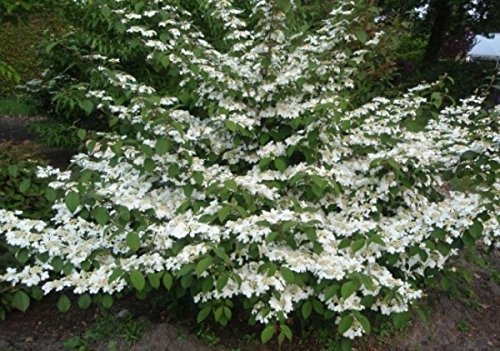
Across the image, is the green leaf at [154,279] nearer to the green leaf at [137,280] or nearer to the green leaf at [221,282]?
the green leaf at [137,280]

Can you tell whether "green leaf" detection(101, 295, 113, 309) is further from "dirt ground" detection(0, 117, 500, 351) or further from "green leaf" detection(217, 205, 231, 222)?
"green leaf" detection(217, 205, 231, 222)

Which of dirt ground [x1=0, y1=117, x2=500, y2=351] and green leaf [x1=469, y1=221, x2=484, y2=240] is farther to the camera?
dirt ground [x1=0, y1=117, x2=500, y2=351]

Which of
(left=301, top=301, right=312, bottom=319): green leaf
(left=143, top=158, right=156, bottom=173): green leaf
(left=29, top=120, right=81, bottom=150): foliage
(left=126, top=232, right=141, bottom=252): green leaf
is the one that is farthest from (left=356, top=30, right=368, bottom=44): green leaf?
(left=29, top=120, right=81, bottom=150): foliage

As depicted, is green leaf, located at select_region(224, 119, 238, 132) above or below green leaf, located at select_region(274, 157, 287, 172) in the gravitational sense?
above

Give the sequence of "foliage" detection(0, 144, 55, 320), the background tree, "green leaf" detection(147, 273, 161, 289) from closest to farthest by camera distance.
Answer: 1. "green leaf" detection(147, 273, 161, 289)
2. "foliage" detection(0, 144, 55, 320)
3. the background tree

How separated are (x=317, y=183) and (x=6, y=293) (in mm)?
1600

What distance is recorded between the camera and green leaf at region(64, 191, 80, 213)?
82.2 inches

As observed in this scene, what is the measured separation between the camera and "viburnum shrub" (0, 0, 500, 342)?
209 centimetres

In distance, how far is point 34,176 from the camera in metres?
2.99

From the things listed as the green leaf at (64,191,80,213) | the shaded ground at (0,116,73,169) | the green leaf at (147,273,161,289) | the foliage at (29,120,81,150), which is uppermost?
the green leaf at (64,191,80,213)

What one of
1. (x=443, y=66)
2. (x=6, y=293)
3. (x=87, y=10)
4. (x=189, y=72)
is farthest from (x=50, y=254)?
(x=443, y=66)

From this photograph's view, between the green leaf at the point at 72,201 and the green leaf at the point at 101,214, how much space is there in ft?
0.29

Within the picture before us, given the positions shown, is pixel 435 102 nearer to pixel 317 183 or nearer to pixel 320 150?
pixel 320 150

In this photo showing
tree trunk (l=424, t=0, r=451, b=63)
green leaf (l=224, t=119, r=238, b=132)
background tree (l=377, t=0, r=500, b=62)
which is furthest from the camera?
tree trunk (l=424, t=0, r=451, b=63)
